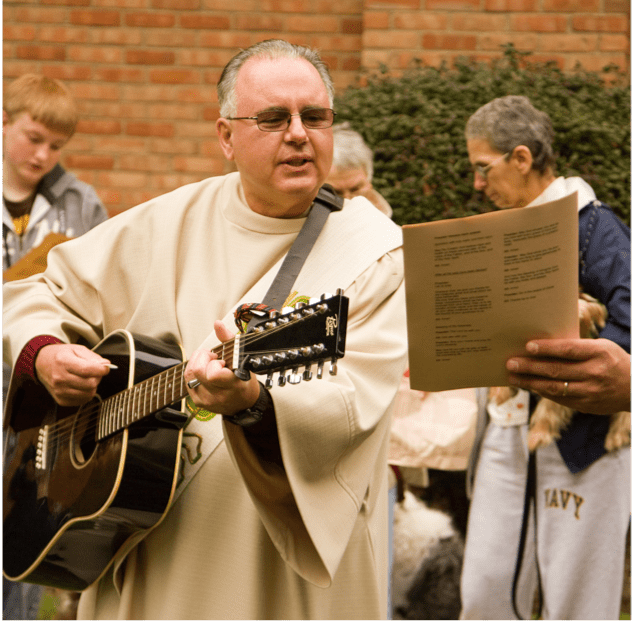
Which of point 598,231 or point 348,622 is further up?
point 598,231

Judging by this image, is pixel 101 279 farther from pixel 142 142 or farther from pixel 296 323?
pixel 142 142

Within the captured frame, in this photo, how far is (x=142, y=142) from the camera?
5.99 meters

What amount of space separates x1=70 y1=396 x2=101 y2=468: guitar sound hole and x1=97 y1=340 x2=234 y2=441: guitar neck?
0.05 m

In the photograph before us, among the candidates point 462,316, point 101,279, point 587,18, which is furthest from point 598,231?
point 587,18

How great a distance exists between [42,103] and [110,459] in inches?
92.6

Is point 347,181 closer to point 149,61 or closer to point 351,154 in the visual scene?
point 351,154

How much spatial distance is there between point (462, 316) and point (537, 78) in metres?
3.26

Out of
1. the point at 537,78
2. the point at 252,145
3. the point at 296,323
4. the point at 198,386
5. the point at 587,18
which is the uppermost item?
the point at 587,18

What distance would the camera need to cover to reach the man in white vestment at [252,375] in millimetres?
1988

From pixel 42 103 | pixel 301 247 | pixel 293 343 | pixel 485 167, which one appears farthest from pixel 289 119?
pixel 42 103

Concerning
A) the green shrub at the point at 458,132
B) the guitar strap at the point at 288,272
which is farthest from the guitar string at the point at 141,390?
the green shrub at the point at 458,132

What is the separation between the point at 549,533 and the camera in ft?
12.2

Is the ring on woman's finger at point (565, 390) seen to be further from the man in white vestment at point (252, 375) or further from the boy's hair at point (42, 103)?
the boy's hair at point (42, 103)

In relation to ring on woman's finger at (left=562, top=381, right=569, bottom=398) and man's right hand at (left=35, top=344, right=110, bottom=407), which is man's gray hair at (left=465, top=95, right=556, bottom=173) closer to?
ring on woman's finger at (left=562, top=381, right=569, bottom=398)
